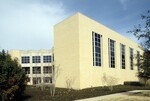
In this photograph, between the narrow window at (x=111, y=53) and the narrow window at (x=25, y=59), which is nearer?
the narrow window at (x=111, y=53)

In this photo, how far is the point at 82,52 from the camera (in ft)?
124

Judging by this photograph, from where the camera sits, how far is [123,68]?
2235 inches

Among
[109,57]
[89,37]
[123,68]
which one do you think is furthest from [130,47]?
[89,37]

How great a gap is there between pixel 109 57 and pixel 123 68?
384 inches

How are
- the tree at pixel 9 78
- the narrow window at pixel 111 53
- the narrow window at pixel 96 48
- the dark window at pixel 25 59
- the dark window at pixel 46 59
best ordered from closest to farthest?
the tree at pixel 9 78, the narrow window at pixel 96 48, the narrow window at pixel 111 53, the dark window at pixel 46 59, the dark window at pixel 25 59

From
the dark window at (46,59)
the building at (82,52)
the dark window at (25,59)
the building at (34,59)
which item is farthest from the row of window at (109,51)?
the dark window at (25,59)

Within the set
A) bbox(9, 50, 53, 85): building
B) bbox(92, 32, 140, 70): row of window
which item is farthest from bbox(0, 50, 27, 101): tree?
bbox(9, 50, 53, 85): building

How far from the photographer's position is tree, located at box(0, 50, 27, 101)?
1950 centimetres

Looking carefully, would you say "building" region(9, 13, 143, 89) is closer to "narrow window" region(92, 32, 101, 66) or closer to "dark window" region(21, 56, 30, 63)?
"narrow window" region(92, 32, 101, 66)

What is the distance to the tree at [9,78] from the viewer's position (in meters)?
19.5

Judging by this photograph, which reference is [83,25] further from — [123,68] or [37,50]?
[37,50]

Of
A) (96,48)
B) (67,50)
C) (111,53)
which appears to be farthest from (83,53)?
(111,53)

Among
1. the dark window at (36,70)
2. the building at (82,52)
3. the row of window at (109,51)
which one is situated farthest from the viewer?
the dark window at (36,70)

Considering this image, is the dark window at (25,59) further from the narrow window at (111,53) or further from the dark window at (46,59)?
the narrow window at (111,53)
